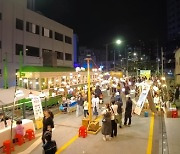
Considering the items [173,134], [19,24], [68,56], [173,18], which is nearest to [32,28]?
[19,24]

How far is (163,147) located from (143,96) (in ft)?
24.5

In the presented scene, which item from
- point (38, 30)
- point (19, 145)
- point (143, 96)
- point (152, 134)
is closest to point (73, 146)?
point (19, 145)

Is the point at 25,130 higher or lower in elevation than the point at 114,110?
lower

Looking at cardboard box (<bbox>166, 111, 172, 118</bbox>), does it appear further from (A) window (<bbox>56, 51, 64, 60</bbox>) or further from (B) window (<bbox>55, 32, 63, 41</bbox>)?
(B) window (<bbox>55, 32, 63, 41</bbox>)

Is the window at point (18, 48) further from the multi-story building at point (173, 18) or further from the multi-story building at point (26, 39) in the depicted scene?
the multi-story building at point (173, 18)

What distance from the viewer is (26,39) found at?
3150 cm

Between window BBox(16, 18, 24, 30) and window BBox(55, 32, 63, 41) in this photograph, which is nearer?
window BBox(16, 18, 24, 30)

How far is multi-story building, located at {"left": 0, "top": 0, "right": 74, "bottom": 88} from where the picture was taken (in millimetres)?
27698

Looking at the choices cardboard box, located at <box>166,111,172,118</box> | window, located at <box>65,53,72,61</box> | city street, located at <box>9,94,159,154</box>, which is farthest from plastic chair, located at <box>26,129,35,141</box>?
window, located at <box>65,53,72,61</box>

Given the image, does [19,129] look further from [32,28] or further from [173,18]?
[173,18]

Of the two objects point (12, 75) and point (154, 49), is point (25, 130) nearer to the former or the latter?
point (12, 75)

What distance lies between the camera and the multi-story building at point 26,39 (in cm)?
→ 2770

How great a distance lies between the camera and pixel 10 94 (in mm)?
16250

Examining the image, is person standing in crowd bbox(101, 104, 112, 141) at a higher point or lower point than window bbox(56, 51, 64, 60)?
lower
